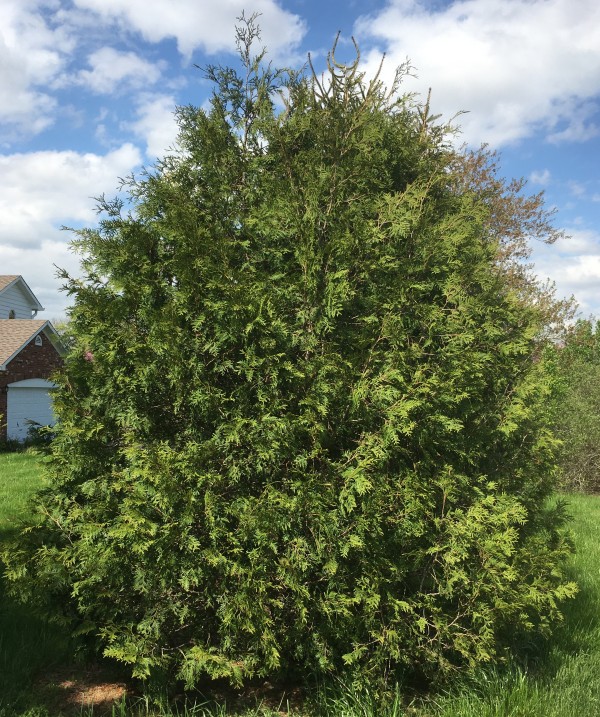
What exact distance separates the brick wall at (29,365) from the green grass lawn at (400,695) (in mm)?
17782

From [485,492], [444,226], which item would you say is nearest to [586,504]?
[485,492]

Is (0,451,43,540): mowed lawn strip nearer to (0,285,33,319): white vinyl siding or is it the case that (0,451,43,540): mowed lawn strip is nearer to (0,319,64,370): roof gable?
(0,319,64,370): roof gable

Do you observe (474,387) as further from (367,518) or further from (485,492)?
(367,518)

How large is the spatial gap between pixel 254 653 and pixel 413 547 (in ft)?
4.61

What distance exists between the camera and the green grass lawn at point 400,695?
3.94m

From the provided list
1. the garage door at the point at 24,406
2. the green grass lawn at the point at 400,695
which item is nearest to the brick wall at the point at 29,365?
the garage door at the point at 24,406

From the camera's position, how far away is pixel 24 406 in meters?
23.0

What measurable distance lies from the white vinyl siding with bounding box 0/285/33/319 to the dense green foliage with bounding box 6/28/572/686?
86.4ft

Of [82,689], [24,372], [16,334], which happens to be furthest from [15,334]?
[82,689]

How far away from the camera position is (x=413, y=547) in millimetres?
4297

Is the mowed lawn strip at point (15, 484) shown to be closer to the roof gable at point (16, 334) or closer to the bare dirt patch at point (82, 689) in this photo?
the bare dirt patch at point (82, 689)

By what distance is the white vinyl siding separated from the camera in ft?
90.8

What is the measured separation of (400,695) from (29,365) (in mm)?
22739

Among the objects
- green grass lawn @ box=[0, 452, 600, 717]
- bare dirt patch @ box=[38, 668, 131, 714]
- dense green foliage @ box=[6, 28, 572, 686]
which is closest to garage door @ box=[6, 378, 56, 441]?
green grass lawn @ box=[0, 452, 600, 717]
